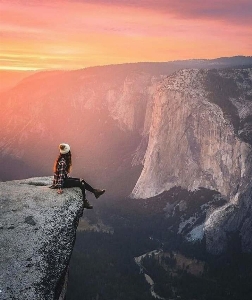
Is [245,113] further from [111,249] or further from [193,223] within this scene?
[111,249]

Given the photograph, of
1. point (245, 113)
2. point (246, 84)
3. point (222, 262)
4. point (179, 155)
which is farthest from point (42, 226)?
point (246, 84)

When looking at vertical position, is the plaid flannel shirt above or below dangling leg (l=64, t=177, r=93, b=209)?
above

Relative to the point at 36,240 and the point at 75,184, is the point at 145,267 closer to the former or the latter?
the point at 75,184

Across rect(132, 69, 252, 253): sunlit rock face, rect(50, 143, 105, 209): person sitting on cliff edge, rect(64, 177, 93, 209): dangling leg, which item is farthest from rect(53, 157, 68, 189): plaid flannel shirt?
rect(132, 69, 252, 253): sunlit rock face

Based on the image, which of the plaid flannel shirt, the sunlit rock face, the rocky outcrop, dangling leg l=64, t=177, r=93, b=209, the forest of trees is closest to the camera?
the rocky outcrop

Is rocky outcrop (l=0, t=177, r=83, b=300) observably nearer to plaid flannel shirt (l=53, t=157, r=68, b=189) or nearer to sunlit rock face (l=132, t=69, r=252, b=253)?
plaid flannel shirt (l=53, t=157, r=68, b=189)

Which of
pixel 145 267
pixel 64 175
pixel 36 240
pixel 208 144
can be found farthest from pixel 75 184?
pixel 208 144

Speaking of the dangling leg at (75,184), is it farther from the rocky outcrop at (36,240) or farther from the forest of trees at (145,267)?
the forest of trees at (145,267)
